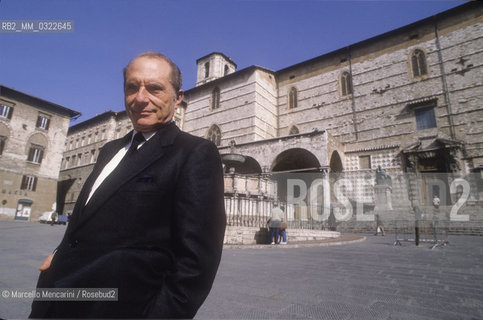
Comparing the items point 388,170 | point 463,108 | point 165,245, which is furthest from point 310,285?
point 463,108

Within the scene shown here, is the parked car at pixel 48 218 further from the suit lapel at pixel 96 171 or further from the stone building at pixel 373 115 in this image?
the suit lapel at pixel 96 171

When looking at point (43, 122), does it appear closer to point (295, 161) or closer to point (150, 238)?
point (295, 161)

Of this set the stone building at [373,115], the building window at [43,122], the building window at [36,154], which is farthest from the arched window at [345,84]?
the building window at [36,154]

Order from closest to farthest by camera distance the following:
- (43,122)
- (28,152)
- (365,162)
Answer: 1. (365,162)
2. (28,152)
3. (43,122)

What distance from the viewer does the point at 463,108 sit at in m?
16.8

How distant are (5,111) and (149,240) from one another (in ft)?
105

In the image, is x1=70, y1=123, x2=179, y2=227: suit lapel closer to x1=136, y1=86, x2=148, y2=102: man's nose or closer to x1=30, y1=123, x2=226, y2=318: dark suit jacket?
x1=30, y1=123, x2=226, y2=318: dark suit jacket

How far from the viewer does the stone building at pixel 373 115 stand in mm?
16422

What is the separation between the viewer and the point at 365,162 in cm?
1958

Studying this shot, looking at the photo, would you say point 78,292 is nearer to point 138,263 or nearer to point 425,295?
point 138,263

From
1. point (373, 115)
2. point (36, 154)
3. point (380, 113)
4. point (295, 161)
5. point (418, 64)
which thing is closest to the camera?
point (418, 64)

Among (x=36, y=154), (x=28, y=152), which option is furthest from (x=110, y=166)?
(x=36, y=154)

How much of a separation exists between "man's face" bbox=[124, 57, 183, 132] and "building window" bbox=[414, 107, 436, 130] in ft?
70.4

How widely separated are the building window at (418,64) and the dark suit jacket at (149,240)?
23413 millimetres
